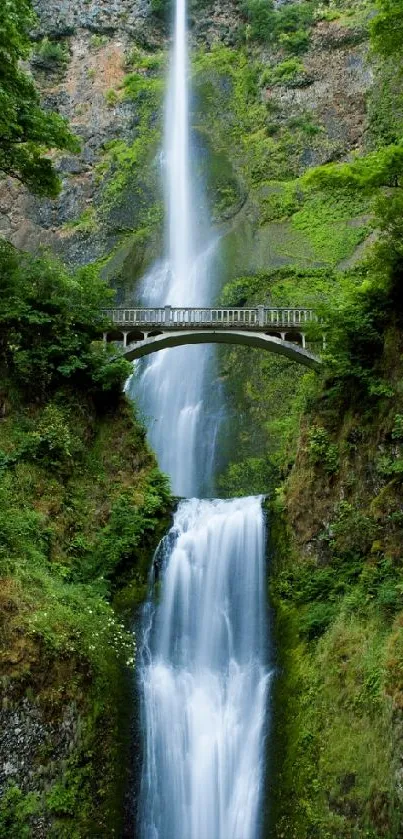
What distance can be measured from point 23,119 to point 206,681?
11.5m

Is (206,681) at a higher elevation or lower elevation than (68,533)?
lower

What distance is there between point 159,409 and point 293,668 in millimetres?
14132

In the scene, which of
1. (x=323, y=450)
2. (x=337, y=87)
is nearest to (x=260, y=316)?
(x=323, y=450)

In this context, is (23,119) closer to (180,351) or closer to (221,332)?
(221,332)

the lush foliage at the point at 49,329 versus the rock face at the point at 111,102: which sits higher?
the rock face at the point at 111,102

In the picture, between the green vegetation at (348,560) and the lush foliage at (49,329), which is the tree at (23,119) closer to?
the lush foliage at (49,329)

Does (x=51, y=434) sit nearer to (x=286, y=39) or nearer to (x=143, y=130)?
(x=143, y=130)

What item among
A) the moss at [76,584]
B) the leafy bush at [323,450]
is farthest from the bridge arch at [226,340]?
the leafy bush at [323,450]

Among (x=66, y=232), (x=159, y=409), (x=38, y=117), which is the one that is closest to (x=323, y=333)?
(x=38, y=117)

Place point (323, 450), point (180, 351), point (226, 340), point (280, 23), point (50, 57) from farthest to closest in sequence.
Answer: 1. point (50, 57)
2. point (280, 23)
3. point (180, 351)
4. point (226, 340)
5. point (323, 450)

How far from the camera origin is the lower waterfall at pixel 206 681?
10.5 metres

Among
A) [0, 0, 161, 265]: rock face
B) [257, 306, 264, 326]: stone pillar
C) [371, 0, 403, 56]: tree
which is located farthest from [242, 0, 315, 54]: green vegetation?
[371, 0, 403, 56]: tree

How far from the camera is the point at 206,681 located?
12.2 m

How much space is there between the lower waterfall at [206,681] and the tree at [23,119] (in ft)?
28.0
